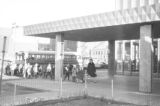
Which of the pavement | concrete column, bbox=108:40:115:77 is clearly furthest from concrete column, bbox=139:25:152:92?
concrete column, bbox=108:40:115:77

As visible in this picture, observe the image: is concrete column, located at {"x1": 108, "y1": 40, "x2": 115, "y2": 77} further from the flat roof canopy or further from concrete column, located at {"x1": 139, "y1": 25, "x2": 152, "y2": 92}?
concrete column, located at {"x1": 139, "y1": 25, "x2": 152, "y2": 92}

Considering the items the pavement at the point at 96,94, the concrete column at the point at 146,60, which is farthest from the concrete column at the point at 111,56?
the concrete column at the point at 146,60

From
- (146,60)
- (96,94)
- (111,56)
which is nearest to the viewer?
(96,94)

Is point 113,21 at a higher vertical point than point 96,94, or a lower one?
higher

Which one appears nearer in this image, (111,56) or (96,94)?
(96,94)

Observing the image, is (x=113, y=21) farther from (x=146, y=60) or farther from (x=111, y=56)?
(x=111, y=56)

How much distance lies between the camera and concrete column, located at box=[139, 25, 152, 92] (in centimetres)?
1542

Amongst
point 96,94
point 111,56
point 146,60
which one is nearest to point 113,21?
point 146,60

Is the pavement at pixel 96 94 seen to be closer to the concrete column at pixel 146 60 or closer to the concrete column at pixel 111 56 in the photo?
the concrete column at pixel 146 60

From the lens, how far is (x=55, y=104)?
35.3ft

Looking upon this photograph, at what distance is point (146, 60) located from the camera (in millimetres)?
15664

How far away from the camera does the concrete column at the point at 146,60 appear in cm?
1542

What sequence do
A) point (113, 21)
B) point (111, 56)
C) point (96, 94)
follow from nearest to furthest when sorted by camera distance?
point (96, 94), point (113, 21), point (111, 56)

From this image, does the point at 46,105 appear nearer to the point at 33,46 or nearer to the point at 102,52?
the point at 33,46
